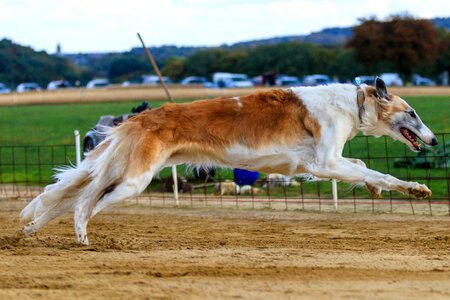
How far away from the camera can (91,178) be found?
1073cm

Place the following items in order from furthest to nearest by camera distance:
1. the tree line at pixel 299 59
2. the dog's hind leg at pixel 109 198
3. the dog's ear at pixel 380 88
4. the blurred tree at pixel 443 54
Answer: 1. the blurred tree at pixel 443 54
2. the tree line at pixel 299 59
3. the dog's ear at pixel 380 88
4. the dog's hind leg at pixel 109 198

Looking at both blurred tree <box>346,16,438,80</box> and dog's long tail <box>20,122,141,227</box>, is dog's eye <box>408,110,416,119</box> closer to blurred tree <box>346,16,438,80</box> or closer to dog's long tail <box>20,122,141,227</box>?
dog's long tail <box>20,122,141,227</box>

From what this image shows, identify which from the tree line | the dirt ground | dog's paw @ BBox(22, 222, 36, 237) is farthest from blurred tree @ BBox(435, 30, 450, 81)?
dog's paw @ BBox(22, 222, 36, 237)

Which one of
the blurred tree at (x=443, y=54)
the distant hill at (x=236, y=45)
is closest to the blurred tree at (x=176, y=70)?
the distant hill at (x=236, y=45)

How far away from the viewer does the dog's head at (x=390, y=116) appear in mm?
10883

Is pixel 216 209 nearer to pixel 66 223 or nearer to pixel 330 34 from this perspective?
pixel 66 223

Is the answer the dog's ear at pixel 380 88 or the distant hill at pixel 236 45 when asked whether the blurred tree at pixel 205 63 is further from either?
the dog's ear at pixel 380 88

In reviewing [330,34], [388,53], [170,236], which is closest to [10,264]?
[170,236]

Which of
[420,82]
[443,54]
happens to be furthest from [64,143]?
[443,54]

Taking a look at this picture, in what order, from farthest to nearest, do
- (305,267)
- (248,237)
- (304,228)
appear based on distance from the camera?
(304,228)
(248,237)
(305,267)

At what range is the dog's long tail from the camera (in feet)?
34.5

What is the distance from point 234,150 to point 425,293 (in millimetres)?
3623

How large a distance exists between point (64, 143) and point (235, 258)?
2230 cm

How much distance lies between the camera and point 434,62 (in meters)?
78.6
